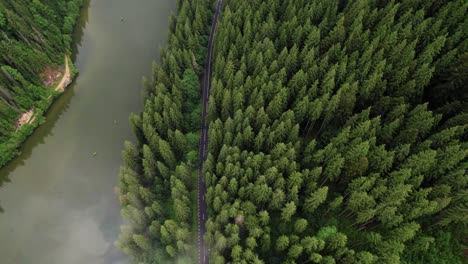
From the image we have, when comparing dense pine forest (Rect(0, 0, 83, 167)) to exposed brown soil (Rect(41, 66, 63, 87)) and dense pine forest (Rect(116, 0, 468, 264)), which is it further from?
dense pine forest (Rect(116, 0, 468, 264))


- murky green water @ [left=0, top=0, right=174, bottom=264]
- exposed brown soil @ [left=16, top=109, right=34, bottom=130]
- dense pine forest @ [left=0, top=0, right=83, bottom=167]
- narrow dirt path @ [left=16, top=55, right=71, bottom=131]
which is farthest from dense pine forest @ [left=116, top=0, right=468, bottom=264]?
exposed brown soil @ [left=16, top=109, right=34, bottom=130]

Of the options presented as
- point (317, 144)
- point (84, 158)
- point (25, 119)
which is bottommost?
point (317, 144)

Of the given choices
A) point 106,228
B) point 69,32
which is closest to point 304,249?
point 106,228

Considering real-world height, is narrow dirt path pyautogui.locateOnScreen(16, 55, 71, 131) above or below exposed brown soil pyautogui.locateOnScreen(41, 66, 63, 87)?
below

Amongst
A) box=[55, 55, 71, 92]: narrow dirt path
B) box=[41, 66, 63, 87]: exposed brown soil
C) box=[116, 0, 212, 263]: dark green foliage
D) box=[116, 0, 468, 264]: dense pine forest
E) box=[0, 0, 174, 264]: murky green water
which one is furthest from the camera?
box=[55, 55, 71, 92]: narrow dirt path

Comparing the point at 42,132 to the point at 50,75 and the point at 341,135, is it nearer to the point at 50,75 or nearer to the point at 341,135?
the point at 50,75

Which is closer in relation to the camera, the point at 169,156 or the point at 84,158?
the point at 169,156

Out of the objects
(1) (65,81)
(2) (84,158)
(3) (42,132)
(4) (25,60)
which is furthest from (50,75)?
Result: (2) (84,158)
